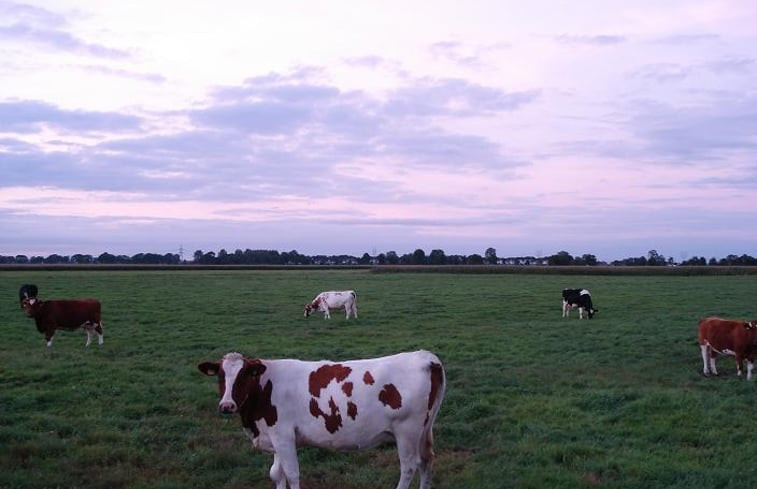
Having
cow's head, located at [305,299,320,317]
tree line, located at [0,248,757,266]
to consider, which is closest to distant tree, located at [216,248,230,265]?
tree line, located at [0,248,757,266]

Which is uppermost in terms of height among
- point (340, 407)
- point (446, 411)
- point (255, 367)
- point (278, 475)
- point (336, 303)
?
point (255, 367)

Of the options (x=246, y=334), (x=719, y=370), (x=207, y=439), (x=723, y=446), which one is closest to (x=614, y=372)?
(x=719, y=370)

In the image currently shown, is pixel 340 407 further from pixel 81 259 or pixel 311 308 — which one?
pixel 81 259

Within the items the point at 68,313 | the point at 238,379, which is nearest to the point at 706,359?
the point at 238,379

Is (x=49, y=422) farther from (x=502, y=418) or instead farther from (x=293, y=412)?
(x=502, y=418)

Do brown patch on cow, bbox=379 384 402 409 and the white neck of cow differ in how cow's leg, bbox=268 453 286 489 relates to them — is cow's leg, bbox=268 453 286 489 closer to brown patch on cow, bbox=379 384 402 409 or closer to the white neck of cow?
the white neck of cow

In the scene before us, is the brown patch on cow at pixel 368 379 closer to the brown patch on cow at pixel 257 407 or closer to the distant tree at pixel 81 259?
the brown patch on cow at pixel 257 407

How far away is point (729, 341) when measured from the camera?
15.4 metres

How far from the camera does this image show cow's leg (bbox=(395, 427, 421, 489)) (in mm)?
7227

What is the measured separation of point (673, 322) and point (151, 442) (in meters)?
20.4

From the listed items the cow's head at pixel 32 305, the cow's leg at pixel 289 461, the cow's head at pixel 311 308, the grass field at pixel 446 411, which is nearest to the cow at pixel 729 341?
the grass field at pixel 446 411

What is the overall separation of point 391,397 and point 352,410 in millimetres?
426

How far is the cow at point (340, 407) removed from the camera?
286 inches

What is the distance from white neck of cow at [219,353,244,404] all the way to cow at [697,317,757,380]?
38.8 feet
